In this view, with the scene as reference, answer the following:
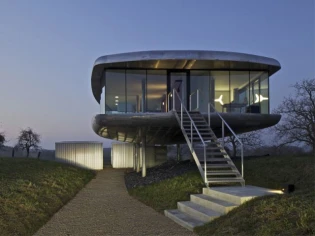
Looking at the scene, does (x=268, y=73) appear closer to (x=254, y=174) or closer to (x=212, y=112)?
(x=212, y=112)

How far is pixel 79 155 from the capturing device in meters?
32.9

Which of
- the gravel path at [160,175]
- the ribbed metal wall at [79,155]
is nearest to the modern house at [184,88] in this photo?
the gravel path at [160,175]

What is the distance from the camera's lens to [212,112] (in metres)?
15.2

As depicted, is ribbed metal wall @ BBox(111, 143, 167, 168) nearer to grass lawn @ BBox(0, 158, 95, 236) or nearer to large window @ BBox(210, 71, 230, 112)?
large window @ BBox(210, 71, 230, 112)

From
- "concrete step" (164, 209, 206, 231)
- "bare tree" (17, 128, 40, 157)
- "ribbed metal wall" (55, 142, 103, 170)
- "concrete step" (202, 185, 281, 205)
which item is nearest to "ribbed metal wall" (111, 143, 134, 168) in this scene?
"ribbed metal wall" (55, 142, 103, 170)

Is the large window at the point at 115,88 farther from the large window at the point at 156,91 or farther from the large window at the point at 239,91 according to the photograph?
the large window at the point at 239,91

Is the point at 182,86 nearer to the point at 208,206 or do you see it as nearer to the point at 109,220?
the point at 208,206

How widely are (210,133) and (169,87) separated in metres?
3.93

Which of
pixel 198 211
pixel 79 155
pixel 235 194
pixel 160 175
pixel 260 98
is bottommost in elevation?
pixel 79 155

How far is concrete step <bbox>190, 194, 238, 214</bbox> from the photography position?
7246mm

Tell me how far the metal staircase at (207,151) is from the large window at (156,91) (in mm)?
584

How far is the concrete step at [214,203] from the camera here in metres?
7.25

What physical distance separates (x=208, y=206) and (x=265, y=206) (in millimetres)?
1949

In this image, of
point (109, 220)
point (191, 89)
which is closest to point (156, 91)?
point (191, 89)
